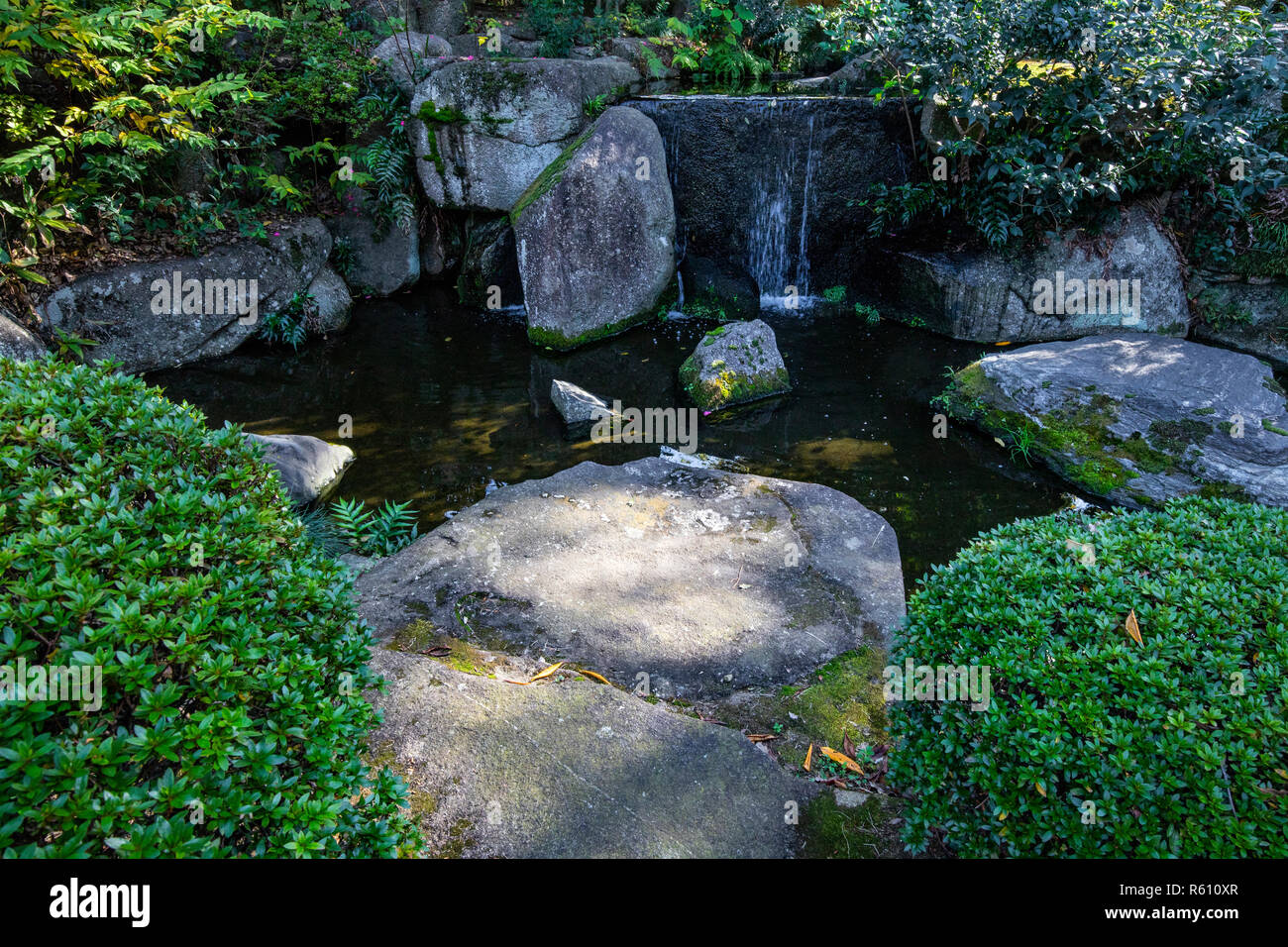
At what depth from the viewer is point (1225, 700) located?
6.28 ft

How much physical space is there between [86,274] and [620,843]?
8668mm

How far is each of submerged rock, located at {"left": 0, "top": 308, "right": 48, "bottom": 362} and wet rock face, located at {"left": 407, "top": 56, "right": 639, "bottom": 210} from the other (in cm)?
522

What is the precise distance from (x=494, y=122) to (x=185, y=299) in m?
4.54

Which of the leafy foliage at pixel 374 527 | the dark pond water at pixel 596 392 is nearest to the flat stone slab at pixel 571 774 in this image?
the leafy foliage at pixel 374 527

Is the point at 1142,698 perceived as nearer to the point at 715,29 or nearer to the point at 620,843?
the point at 620,843

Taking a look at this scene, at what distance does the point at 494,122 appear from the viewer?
9773 millimetres

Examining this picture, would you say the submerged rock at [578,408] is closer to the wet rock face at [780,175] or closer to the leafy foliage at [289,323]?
the leafy foliage at [289,323]

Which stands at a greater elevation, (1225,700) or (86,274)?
(86,274)

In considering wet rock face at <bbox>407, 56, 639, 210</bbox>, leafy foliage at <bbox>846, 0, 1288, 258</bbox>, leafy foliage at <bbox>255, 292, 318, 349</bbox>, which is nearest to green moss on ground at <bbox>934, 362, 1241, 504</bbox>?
leafy foliage at <bbox>846, 0, 1288, 258</bbox>

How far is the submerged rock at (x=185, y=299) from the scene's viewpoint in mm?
7707

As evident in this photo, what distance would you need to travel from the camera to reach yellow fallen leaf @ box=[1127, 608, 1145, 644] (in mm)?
2135

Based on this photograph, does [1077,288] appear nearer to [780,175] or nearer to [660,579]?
[780,175]

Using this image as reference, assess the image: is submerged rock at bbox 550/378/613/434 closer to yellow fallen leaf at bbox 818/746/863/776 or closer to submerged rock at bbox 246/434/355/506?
submerged rock at bbox 246/434/355/506
